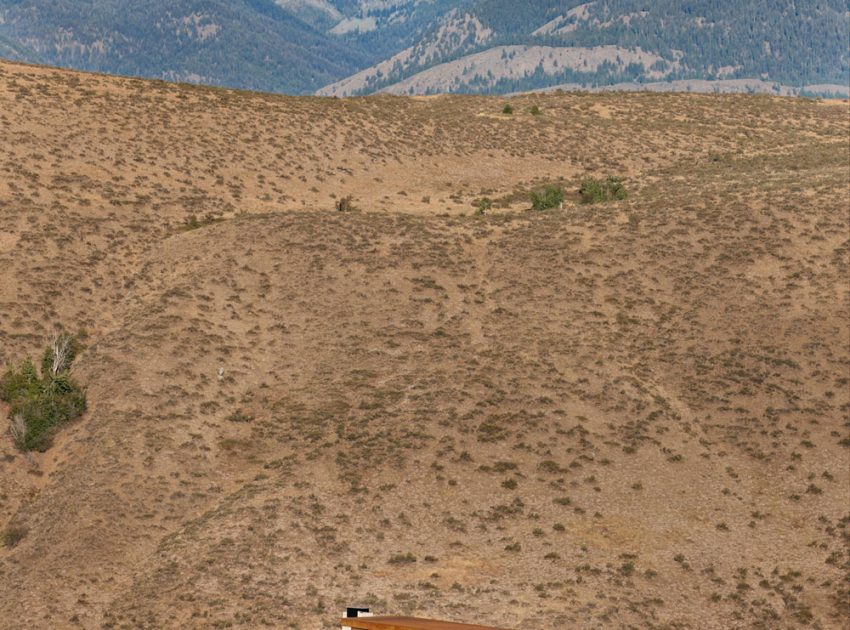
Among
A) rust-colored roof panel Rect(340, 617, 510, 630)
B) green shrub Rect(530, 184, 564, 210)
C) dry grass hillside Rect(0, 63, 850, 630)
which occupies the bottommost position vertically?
rust-colored roof panel Rect(340, 617, 510, 630)

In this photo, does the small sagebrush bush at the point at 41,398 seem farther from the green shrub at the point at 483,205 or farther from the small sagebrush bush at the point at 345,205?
the green shrub at the point at 483,205

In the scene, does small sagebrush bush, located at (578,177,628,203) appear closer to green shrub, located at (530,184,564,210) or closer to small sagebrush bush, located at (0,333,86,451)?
green shrub, located at (530,184,564,210)

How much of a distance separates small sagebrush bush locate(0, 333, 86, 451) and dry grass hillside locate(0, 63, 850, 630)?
727 millimetres

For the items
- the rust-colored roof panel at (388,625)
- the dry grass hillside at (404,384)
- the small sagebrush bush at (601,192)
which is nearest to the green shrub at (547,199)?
the small sagebrush bush at (601,192)

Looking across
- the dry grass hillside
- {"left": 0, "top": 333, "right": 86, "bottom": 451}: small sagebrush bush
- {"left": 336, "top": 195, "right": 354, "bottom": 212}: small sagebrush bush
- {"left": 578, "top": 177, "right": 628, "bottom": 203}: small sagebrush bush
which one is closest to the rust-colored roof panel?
the dry grass hillside

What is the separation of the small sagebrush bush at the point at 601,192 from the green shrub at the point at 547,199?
178 centimetres

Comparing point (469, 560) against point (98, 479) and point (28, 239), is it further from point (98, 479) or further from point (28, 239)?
point (28, 239)

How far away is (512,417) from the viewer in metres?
50.0

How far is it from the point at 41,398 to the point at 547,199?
38.3 m

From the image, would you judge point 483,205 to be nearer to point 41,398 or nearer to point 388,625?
point 41,398

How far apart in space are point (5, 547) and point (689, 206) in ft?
147

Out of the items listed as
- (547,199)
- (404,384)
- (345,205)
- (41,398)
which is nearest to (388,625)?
(404,384)

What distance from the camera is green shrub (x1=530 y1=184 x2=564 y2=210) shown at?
A: 251 feet

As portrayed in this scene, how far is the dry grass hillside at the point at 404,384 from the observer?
130ft
